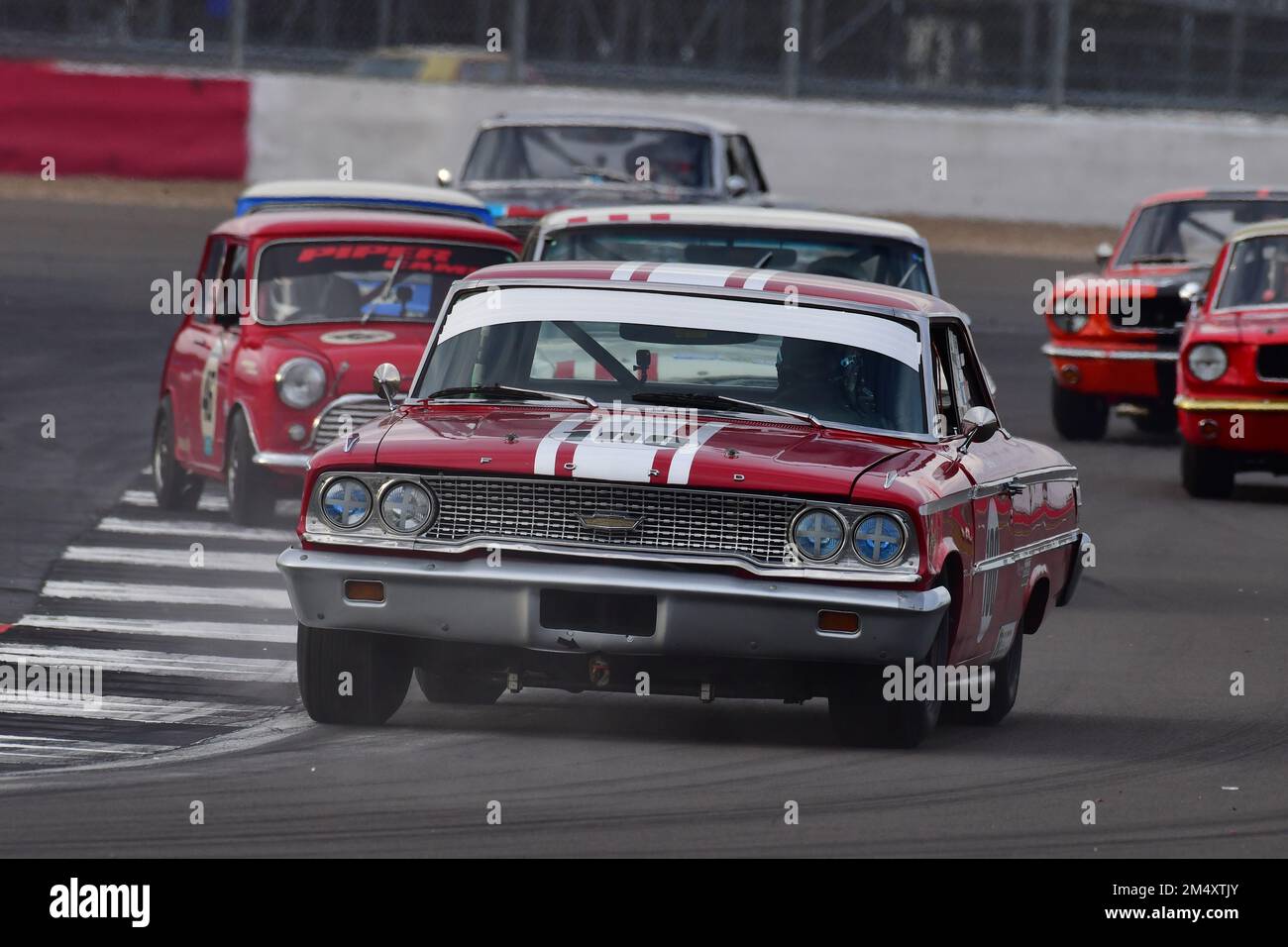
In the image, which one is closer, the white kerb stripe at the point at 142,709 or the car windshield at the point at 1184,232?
the white kerb stripe at the point at 142,709

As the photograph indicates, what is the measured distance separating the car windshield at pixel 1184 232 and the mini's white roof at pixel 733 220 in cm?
603

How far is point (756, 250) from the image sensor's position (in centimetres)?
1260

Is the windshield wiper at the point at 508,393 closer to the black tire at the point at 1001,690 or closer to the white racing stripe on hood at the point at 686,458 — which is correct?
the white racing stripe on hood at the point at 686,458

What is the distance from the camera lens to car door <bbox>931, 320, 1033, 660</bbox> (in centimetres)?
834

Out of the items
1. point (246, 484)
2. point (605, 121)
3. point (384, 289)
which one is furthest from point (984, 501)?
point (605, 121)

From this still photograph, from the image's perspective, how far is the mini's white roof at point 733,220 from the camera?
499 inches

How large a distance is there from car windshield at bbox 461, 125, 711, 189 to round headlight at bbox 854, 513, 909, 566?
11.5 meters

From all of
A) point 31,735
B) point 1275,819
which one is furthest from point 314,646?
point 1275,819

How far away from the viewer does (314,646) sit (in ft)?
26.3

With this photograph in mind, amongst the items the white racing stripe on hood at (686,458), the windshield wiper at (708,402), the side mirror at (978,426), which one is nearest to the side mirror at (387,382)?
the windshield wiper at (708,402)

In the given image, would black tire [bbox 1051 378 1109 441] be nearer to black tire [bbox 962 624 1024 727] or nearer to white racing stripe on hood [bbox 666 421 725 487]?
black tire [bbox 962 624 1024 727]

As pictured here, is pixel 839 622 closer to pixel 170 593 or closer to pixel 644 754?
pixel 644 754

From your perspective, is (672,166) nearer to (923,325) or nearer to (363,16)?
(363,16)
